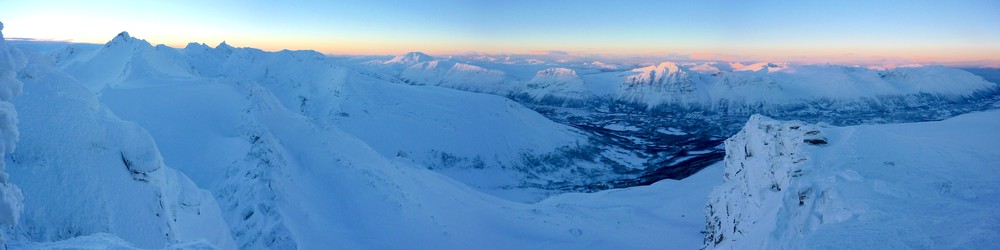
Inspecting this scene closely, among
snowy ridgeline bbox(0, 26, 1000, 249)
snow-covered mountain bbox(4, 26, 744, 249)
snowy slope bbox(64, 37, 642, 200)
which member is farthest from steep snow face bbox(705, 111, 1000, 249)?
snowy slope bbox(64, 37, 642, 200)

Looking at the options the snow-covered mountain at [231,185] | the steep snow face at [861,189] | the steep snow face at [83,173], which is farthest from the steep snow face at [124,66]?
the steep snow face at [861,189]

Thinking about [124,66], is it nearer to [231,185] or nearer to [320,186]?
[320,186]

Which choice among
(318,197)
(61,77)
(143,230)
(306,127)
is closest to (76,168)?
(143,230)

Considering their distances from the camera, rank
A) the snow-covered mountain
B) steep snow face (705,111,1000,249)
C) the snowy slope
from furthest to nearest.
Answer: the snowy slope
the snow-covered mountain
steep snow face (705,111,1000,249)

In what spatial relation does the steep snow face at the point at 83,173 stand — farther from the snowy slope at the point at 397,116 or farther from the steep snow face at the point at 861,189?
the snowy slope at the point at 397,116

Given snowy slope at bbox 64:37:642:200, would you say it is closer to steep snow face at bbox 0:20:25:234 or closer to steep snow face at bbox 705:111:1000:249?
steep snow face at bbox 0:20:25:234

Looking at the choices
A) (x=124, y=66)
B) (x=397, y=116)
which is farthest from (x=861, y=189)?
(x=397, y=116)
